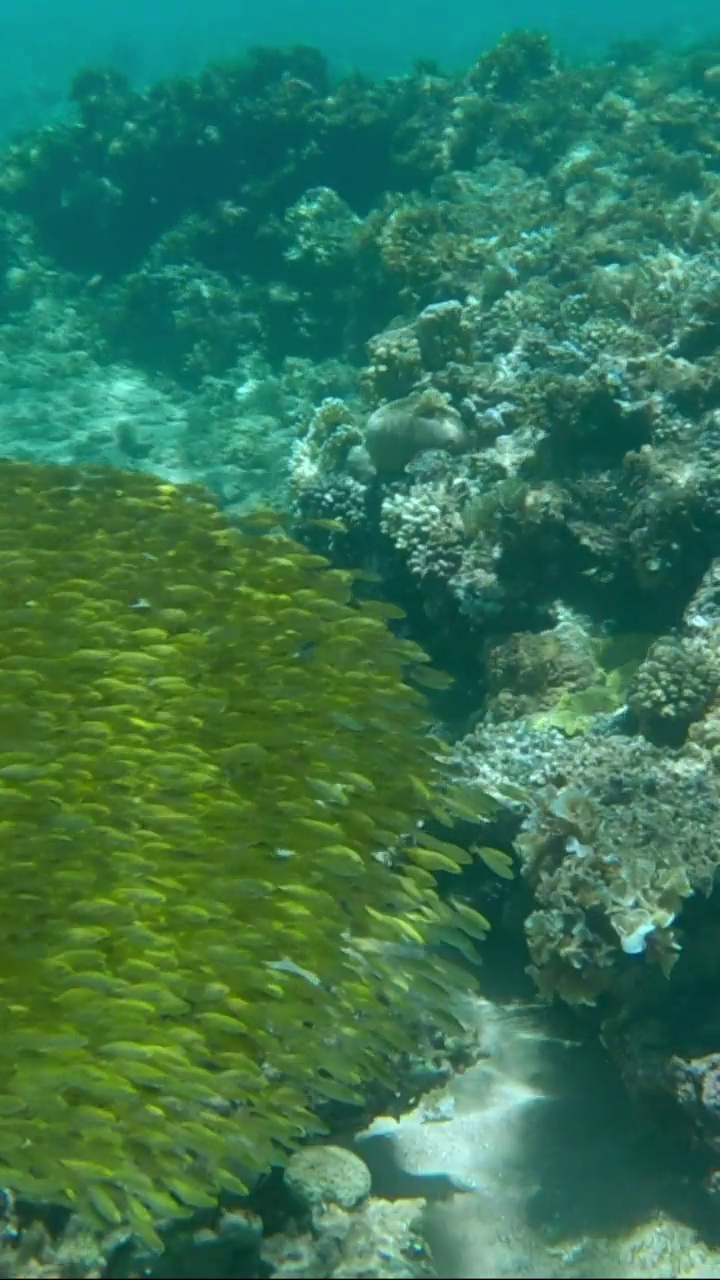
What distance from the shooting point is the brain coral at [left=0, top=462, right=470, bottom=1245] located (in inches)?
143

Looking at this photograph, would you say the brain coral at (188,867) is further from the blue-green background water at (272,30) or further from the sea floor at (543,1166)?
the blue-green background water at (272,30)

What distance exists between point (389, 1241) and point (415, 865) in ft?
6.52

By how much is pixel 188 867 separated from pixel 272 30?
58.8 meters

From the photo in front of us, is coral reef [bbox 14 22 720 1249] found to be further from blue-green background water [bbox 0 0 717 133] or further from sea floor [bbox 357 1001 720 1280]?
blue-green background water [bbox 0 0 717 133]

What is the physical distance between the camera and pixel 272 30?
5300 centimetres

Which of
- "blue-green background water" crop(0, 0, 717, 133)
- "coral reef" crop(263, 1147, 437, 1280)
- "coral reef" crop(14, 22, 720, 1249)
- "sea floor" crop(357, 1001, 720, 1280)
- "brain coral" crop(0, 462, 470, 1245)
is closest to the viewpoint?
"coral reef" crop(263, 1147, 437, 1280)

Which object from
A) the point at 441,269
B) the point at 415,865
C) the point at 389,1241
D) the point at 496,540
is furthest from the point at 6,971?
the point at 441,269

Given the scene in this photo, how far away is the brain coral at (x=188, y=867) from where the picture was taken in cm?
364

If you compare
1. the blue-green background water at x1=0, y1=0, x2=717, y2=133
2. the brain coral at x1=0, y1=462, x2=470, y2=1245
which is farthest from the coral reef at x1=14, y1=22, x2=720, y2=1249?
the blue-green background water at x1=0, y1=0, x2=717, y2=133

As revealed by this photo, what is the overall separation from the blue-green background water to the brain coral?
31215mm

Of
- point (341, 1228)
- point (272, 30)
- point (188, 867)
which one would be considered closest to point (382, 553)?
point (188, 867)

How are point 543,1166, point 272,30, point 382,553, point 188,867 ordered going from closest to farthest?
point 188,867 < point 543,1166 < point 382,553 < point 272,30

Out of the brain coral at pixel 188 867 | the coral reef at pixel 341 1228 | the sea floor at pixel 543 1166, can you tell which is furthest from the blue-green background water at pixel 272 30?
the coral reef at pixel 341 1228

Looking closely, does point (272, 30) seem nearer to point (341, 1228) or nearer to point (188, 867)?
point (188, 867)
